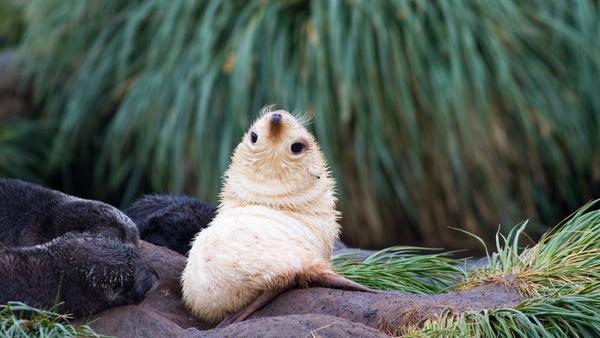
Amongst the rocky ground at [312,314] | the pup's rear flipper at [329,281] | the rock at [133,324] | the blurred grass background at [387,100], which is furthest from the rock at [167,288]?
the blurred grass background at [387,100]

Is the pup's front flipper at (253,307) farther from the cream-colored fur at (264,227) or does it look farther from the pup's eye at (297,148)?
the pup's eye at (297,148)

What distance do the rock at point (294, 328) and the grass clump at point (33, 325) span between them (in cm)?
33

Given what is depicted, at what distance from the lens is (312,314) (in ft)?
10.4

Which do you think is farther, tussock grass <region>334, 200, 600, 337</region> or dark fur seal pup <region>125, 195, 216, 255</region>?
dark fur seal pup <region>125, 195, 216, 255</region>

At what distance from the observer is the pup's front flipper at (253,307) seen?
3.39 meters

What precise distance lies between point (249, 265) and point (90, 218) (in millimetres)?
660

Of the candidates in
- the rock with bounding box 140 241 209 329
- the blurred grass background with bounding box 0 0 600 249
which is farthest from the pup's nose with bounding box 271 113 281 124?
the blurred grass background with bounding box 0 0 600 249

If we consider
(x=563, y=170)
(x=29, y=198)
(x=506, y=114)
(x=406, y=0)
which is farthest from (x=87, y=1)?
(x=29, y=198)

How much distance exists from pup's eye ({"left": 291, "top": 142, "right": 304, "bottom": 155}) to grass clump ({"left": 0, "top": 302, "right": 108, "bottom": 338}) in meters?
0.96

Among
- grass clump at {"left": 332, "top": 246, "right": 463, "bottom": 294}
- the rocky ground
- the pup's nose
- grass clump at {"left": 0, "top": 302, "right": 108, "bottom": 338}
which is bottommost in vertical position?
grass clump at {"left": 0, "top": 302, "right": 108, "bottom": 338}

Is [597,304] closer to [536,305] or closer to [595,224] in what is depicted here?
[536,305]

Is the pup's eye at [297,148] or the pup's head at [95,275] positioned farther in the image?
the pup's eye at [297,148]

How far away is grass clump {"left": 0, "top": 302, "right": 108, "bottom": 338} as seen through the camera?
295 centimetres

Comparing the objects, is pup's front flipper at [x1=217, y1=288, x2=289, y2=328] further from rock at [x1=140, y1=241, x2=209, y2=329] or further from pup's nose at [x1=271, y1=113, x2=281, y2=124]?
pup's nose at [x1=271, y1=113, x2=281, y2=124]
